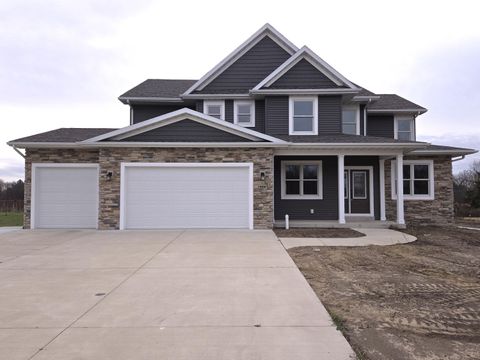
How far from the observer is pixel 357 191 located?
53.3 feet

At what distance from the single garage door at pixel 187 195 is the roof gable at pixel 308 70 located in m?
4.42

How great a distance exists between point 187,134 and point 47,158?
18.4ft

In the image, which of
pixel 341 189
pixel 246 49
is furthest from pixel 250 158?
pixel 246 49

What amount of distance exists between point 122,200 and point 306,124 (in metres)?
8.20

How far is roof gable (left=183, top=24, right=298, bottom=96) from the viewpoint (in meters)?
16.3

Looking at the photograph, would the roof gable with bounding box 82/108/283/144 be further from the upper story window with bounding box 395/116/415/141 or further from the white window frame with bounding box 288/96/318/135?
the upper story window with bounding box 395/116/415/141

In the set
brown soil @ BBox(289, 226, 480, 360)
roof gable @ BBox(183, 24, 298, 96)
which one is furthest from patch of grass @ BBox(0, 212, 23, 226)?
brown soil @ BBox(289, 226, 480, 360)

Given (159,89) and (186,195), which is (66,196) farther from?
(159,89)

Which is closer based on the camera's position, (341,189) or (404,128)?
(341,189)

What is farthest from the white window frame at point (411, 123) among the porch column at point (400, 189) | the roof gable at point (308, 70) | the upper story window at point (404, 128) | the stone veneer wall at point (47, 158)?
the stone veneer wall at point (47, 158)

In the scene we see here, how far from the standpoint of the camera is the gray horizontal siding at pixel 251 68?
16.6 m

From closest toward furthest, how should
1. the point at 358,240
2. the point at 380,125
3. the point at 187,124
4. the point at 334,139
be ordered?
the point at 358,240 < the point at 187,124 < the point at 334,139 < the point at 380,125

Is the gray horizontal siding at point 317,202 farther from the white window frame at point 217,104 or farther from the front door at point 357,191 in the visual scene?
the white window frame at point 217,104

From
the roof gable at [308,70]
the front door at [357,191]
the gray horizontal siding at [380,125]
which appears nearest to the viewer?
the roof gable at [308,70]
